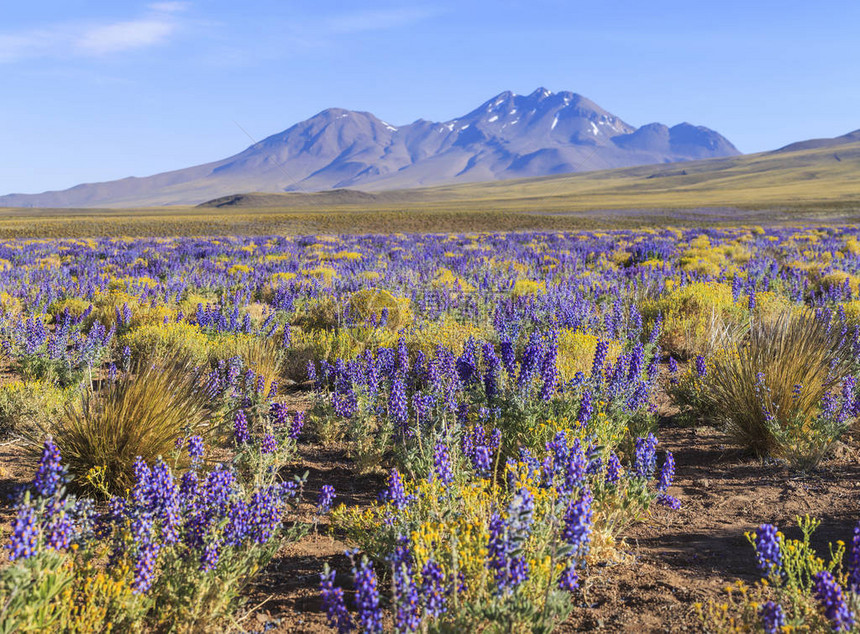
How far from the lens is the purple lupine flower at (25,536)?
185 centimetres

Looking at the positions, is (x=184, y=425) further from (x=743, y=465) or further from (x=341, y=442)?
(x=743, y=465)

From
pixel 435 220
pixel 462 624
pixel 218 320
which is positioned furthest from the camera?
pixel 435 220

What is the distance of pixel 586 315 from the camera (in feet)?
24.5

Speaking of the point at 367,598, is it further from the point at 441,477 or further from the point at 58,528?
the point at 58,528

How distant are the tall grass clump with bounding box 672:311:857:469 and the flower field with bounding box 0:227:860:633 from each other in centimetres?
2

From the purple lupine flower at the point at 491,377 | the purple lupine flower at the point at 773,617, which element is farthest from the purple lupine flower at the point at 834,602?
the purple lupine flower at the point at 491,377

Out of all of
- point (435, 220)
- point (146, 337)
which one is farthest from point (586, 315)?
point (435, 220)

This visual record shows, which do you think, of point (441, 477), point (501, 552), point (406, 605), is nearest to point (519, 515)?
point (501, 552)

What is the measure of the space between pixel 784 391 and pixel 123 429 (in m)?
4.69

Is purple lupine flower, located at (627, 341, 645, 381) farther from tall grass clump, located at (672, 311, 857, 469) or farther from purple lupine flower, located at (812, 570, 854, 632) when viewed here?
purple lupine flower, located at (812, 570, 854, 632)

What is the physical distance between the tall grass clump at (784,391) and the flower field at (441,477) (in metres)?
0.02

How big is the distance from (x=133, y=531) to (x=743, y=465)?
13.1ft

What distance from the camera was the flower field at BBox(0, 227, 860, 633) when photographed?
2273mm

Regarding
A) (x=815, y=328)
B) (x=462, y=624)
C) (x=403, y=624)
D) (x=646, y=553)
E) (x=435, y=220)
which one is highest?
(x=435, y=220)
